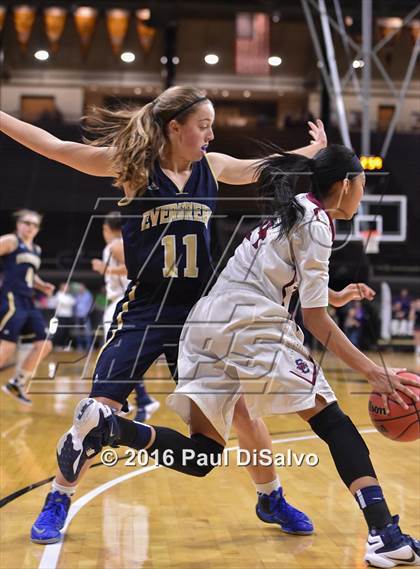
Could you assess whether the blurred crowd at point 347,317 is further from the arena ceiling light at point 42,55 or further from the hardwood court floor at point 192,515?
the arena ceiling light at point 42,55

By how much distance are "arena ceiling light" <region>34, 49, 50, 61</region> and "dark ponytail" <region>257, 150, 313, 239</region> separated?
2391 centimetres

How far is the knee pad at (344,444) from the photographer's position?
3314 mm

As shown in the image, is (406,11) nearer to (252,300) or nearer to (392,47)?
(392,47)

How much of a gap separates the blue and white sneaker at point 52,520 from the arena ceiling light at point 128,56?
78.2ft

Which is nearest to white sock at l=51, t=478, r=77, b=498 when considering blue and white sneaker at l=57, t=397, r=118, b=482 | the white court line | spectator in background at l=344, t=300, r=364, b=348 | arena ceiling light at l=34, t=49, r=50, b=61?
the white court line

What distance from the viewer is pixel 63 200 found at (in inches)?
789

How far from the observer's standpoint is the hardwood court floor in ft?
11.4

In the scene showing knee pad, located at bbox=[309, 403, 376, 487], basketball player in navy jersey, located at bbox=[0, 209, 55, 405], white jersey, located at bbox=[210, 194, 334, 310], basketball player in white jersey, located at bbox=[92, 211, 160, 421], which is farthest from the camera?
basketball player in navy jersey, located at bbox=[0, 209, 55, 405]

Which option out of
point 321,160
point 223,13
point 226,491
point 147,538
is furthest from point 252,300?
point 223,13

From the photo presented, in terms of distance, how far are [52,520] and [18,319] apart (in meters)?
5.11

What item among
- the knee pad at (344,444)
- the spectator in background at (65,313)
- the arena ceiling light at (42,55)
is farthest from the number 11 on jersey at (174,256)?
the arena ceiling light at (42,55)

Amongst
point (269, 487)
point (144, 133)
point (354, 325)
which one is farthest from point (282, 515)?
point (354, 325)

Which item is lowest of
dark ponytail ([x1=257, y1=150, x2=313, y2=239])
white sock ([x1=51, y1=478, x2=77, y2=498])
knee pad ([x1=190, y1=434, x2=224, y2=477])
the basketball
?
white sock ([x1=51, y1=478, x2=77, y2=498])

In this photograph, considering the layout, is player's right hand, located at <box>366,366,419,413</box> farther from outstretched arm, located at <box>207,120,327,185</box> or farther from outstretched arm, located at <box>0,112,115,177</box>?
outstretched arm, located at <box>0,112,115,177</box>
